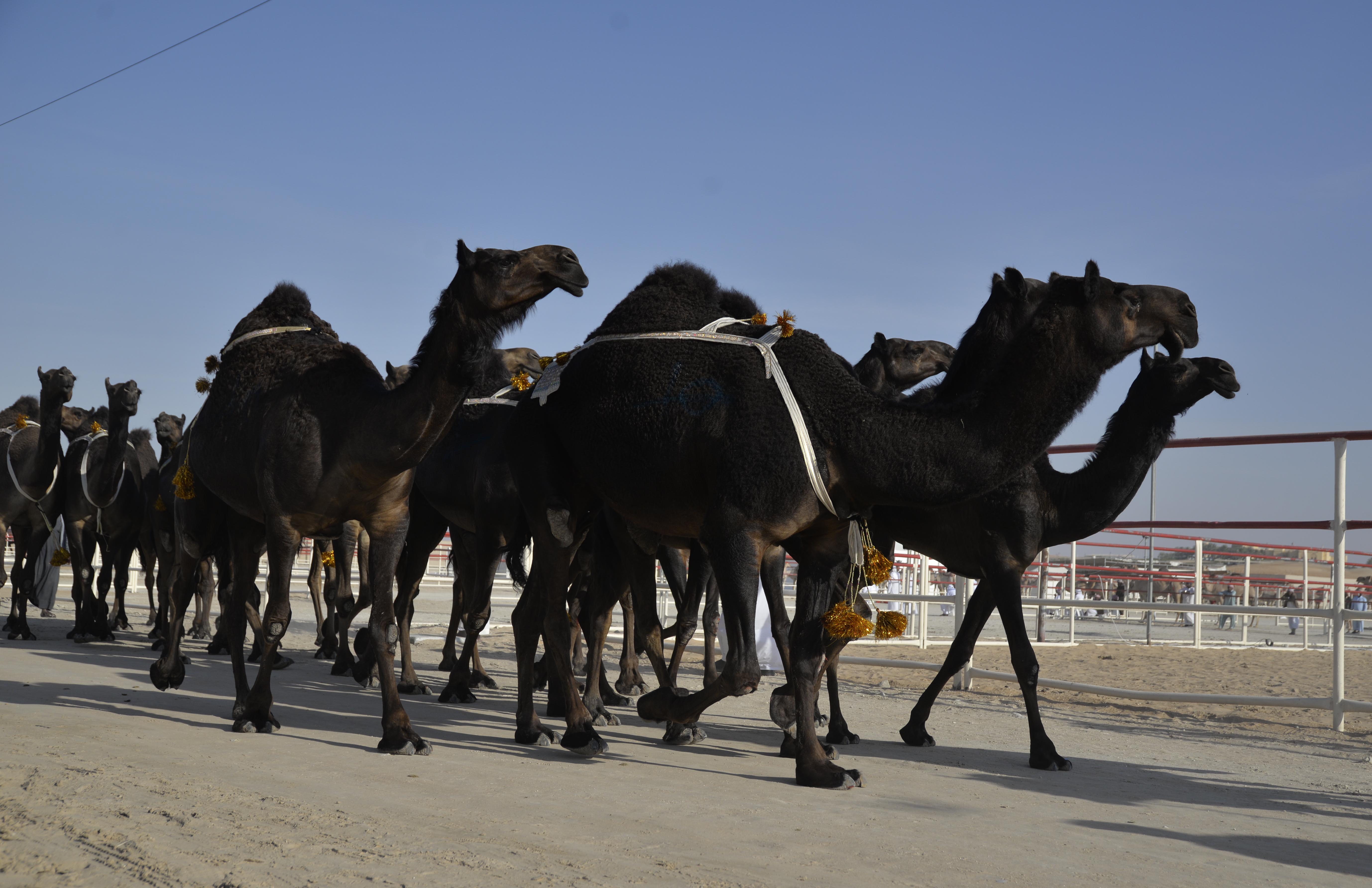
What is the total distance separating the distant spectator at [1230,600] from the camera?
27688mm

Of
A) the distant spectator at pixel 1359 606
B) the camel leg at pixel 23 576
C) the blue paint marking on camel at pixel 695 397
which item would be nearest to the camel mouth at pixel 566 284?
the blue paint marking on camel at pixel 695 397

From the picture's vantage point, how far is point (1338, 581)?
8.91 meters

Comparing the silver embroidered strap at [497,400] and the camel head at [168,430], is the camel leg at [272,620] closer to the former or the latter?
the silver embroidered strap at [497,400]

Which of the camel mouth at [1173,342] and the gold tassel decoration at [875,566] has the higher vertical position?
the camel mouth at [1173,342]

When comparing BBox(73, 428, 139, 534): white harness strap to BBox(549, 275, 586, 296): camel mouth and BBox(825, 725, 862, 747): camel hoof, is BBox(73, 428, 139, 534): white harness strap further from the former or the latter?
BBox(825, 725, 862, 747): camel hoof

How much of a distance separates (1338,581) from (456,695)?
6.85 m

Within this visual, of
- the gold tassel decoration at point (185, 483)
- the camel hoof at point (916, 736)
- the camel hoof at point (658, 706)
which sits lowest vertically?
the camel hoof at point (916, 736)

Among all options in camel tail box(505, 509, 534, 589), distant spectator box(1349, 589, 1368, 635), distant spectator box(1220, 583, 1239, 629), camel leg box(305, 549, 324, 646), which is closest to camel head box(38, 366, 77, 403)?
camel leg box(305, 549, 324, 646)

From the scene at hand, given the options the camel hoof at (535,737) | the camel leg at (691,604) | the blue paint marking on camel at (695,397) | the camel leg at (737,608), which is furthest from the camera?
the camel leg at (691,604)

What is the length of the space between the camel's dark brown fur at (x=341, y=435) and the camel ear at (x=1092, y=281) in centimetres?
259

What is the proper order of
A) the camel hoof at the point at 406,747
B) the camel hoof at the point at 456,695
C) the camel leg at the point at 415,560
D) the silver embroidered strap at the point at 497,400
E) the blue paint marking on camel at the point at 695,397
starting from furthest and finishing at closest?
the camel leg at the point at 415,560 < the silver embroidered strap at the point at 497,400 < the camel hoof at the point at 456,695 < the camel hoof at the point at 406,747 < the blue paint marking on camel at the point at 695,397

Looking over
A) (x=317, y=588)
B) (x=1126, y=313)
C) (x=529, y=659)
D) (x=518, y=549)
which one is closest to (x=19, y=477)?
(x=317, y=588)

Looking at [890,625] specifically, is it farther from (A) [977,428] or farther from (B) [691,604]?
(B) [691,604]

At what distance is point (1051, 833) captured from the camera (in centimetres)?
453
